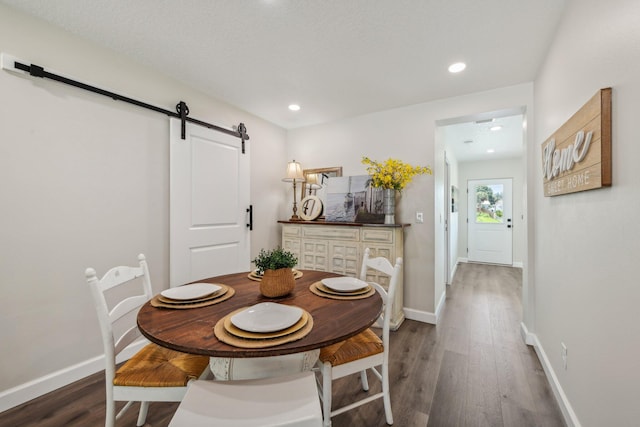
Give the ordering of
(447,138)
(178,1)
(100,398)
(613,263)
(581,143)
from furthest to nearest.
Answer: (447,138) → (100,398) → (178,1) → (581,143) → (613,263)

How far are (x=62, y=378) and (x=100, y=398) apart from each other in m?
0.36

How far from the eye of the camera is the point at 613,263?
43.8 inches

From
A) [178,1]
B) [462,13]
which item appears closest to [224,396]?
[178,1]

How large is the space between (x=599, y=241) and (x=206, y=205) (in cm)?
292

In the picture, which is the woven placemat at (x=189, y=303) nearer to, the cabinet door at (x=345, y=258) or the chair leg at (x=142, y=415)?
the chair leg at (x=142, y=415)

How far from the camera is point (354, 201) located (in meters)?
3.36

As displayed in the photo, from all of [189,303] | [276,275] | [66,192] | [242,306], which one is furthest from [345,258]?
[66,192]

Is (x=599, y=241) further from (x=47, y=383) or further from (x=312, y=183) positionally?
(x=47, y=383)

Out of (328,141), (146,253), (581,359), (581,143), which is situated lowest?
(581,359)

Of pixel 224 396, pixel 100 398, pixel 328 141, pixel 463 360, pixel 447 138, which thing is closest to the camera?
pixel 224 396

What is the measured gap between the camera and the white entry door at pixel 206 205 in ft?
8.39

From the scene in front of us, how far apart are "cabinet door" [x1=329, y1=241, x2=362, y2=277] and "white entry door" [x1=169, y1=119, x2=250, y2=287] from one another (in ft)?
3.36

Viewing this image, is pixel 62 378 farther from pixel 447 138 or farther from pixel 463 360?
pixel 447 138

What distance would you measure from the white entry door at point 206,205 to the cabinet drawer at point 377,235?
1.41 m
